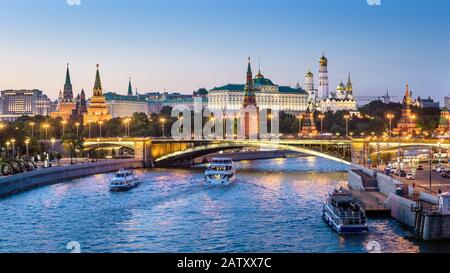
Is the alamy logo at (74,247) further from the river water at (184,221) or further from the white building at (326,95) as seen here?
the white building at (326,95)

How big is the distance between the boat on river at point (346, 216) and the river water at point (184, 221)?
0.15m

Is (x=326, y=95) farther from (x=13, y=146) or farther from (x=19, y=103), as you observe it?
(x=13, y=146)

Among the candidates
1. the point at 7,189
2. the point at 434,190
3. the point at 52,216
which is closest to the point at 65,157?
the point at 7,189

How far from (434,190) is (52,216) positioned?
565 cm

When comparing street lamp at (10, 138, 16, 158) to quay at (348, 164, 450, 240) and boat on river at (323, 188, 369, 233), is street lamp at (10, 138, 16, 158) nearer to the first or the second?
quay at (348, 164, 450, 240)

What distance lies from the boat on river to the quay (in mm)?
607

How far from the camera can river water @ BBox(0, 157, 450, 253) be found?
7.51 meters

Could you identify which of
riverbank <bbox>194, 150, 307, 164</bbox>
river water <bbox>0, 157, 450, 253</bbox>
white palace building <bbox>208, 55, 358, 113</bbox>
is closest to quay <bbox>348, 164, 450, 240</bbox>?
river water <bbox>0, 157, 450, 253</bbox>

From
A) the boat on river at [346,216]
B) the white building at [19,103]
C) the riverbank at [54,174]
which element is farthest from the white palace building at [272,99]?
the boat on river at [346,216]

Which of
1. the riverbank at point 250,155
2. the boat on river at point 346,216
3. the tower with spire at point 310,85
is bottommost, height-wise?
the riverbank at point 250,155

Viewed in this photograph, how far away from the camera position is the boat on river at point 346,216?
8.56m

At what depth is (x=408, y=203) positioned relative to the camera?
9.12m

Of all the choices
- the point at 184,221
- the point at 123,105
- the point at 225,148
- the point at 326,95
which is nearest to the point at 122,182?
the point at 184,221
